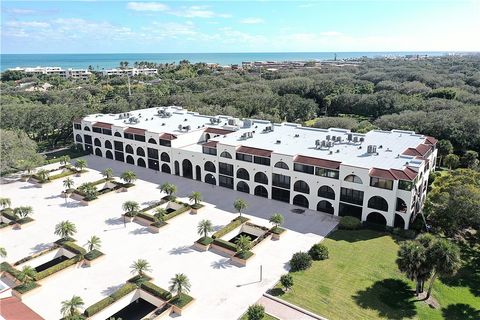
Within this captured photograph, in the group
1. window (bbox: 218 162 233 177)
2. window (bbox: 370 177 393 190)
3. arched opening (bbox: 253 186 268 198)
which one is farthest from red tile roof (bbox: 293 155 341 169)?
window (bbox: 218 162 233 177)

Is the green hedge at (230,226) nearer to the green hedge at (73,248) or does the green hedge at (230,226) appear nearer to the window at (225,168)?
the window at (225,168)

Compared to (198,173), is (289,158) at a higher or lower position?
higher

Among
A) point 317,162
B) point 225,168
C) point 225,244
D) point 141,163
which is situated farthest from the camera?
point 141,163

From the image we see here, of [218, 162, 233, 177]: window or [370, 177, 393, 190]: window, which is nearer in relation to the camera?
[370, 177, 393, 190]: window

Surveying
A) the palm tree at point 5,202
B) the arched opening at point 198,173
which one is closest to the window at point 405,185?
the arched opening at point 198,173

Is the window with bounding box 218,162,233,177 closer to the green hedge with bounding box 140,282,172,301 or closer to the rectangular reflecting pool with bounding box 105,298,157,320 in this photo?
the green hedge with bounding box 140,282,172,301

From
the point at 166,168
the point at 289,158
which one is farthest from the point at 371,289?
the point at 166,168

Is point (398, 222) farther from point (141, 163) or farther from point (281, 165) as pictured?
point (141, 163)
